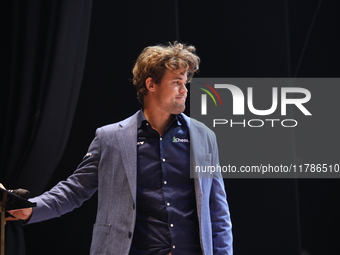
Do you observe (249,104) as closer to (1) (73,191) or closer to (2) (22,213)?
(1) (73,191)

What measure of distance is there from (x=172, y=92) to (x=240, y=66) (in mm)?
1174

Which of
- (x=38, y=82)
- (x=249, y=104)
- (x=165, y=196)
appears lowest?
(x=165, y=196)

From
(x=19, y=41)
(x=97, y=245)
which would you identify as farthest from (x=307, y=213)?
(x=19, y=41)

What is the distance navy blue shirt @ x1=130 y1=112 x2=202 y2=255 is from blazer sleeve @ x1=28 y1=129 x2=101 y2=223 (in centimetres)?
22

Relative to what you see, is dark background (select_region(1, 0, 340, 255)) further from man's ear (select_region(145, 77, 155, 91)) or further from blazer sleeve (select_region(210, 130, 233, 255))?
blazer sleeve (select_region(210, 130, 233, 255))

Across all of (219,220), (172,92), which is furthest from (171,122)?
(219,220)

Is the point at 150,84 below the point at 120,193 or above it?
above

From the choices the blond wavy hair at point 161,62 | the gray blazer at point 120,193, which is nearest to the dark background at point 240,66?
the blond wavy hair at point 161,62

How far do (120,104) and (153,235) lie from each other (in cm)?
137

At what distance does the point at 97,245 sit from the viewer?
2.22 meters

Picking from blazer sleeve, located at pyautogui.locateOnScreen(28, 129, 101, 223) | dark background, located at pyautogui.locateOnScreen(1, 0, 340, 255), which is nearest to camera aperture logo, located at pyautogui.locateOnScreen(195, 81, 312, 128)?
dark background, located at pyautogui.locateOnScreen(1, 0, 340, 255)

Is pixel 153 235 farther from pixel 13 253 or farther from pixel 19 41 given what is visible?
pixel 19 41

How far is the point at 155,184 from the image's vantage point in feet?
7.54

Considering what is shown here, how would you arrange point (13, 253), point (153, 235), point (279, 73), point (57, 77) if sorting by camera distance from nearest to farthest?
point (153, 235) → point (13, 253) → point (57, 77) → point (279, 73)
